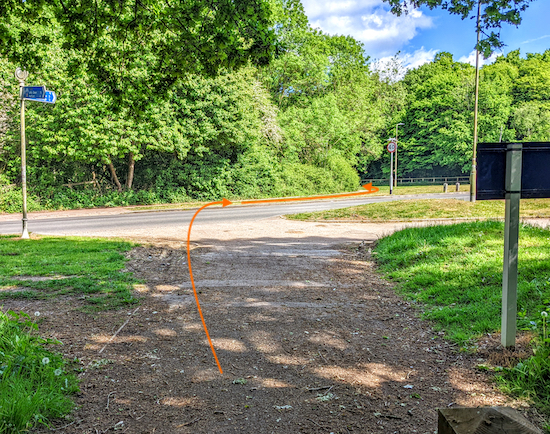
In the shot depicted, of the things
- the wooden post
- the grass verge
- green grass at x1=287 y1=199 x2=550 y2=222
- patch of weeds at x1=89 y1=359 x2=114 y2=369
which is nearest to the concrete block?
the grass verge

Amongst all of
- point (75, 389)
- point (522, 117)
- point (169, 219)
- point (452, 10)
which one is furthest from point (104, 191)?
point (522, 117)

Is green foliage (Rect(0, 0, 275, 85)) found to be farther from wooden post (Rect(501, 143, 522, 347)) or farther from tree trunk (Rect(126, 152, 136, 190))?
tree trunk (Rect(126, 152, 136, 190))

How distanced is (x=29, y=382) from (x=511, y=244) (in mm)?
4410

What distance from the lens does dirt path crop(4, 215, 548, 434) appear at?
126 inches

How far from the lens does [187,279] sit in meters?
7.60

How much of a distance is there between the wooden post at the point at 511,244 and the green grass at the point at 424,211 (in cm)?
1237

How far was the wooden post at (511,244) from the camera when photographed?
394 cm

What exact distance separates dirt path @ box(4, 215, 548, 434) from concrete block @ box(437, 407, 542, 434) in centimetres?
136

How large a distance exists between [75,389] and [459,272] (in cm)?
564

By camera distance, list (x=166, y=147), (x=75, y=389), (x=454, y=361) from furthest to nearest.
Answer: (x=166, y=147)
(x=454, y=361)
(x=75, y=389)

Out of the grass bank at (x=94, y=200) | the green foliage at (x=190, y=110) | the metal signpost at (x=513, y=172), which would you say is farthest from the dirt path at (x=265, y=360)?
the grass bank at (x=94, y=200)

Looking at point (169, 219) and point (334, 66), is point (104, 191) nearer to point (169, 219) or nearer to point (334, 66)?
point (169, 219)

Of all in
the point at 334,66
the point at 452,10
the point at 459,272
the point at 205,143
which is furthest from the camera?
the point at 334,66

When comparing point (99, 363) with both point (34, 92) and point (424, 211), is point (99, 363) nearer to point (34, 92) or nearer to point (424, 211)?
point (34, 92)
